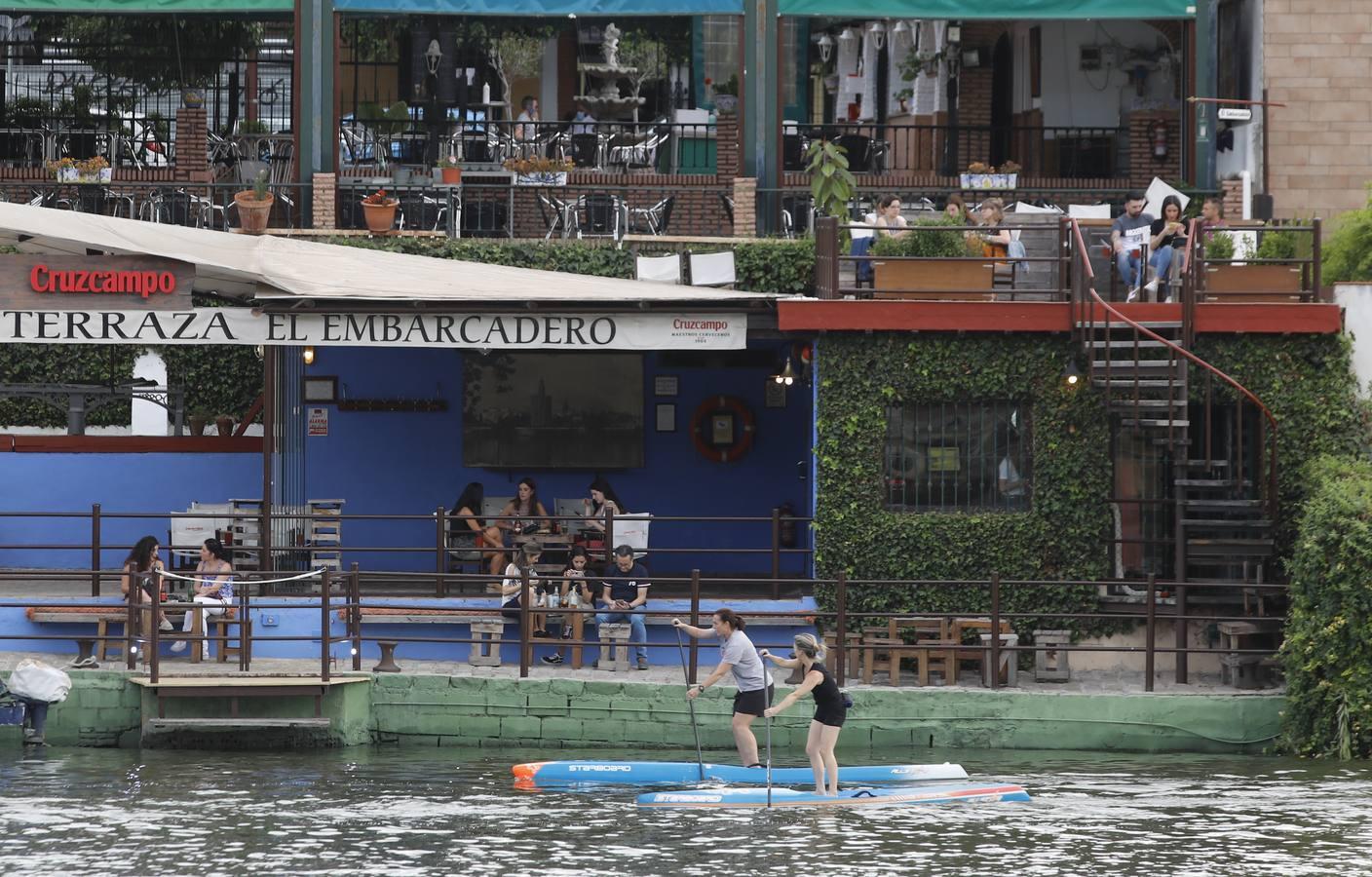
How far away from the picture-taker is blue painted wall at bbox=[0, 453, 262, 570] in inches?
1012

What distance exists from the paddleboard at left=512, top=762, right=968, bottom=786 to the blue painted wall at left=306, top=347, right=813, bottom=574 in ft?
24.5

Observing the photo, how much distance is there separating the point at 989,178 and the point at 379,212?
27.0 feet

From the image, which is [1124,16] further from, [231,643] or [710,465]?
[231,643]

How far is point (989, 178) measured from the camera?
96.4 ft

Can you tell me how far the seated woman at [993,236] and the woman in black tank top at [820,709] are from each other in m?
6.75

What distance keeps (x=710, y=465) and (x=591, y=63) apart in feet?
30.7

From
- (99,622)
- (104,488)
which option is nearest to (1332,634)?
(99,622)

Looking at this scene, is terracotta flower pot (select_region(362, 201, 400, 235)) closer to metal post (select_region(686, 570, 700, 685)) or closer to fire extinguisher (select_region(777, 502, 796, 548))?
fire extinguisher (select_region(777, 502, 796, 548))

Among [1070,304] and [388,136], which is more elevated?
[388,136]

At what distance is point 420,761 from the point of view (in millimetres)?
19891

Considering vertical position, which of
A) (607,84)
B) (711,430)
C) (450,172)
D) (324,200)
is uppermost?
(607,84)


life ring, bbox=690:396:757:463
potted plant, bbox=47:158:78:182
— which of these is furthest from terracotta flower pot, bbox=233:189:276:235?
life ring, bbox=690:396:757:463

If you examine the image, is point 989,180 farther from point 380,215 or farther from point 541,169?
point 380,215

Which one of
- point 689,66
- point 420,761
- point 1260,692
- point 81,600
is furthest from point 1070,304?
point 689,66
